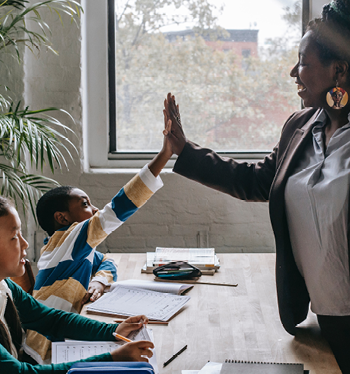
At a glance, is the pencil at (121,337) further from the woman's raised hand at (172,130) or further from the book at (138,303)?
the woman's raised hand at (172,130)

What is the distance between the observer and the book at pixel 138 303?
1344 mm

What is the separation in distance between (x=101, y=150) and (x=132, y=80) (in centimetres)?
49

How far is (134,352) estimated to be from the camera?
105 cm

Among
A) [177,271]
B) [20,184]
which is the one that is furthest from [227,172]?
[20,184]

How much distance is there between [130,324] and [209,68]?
1.95 metres

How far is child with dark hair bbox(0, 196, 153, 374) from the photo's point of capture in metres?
Result: 1.03

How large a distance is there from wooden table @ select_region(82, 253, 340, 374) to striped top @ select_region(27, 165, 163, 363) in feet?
0.67

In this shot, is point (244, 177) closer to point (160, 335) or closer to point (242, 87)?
point (160, 335)

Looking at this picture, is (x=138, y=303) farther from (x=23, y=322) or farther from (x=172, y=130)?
(x=172, y=130)

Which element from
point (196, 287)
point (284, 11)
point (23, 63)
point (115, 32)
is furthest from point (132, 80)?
point (196, 287)

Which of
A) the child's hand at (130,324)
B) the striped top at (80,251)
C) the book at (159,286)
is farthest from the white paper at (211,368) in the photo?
the striped top at (80,251)

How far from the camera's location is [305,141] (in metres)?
1.30

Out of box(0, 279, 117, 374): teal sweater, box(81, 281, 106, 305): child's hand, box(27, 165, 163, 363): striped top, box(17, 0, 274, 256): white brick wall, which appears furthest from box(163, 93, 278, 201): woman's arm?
box(17, 0, 274, 256): white brick wall

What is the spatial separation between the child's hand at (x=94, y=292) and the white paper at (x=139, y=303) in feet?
0.14
